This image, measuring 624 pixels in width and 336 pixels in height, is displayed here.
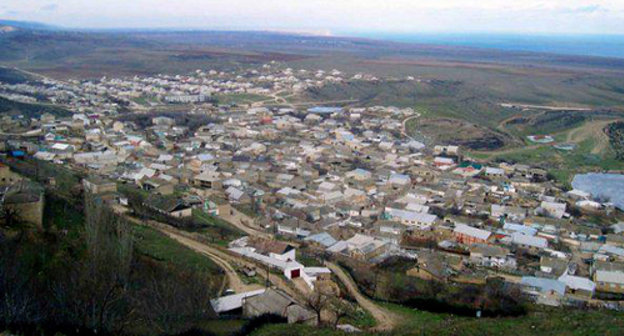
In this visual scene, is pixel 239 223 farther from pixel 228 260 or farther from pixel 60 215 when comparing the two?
pixel 60 215

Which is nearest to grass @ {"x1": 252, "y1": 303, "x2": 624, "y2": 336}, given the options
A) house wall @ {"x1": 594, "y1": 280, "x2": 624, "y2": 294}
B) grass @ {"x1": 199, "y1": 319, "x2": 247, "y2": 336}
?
grass @ {"x1": 199, "y1": 319, "x2": 247, "y2": 336}

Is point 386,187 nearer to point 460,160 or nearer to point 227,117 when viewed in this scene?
point 460,160

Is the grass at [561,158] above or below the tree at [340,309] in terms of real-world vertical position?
below

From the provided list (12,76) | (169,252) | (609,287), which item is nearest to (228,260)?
(169,252)

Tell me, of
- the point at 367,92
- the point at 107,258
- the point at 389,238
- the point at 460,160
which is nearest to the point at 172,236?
the point at 107,258

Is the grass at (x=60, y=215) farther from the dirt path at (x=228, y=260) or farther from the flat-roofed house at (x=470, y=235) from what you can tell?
the flat-roofed house at (x=470, y=235)

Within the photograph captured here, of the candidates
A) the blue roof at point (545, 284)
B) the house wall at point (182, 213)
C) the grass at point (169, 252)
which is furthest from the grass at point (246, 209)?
the blue roof at point (545, 284)

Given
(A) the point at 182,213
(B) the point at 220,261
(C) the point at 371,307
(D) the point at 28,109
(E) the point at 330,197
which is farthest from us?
(D) the point at 28,109
